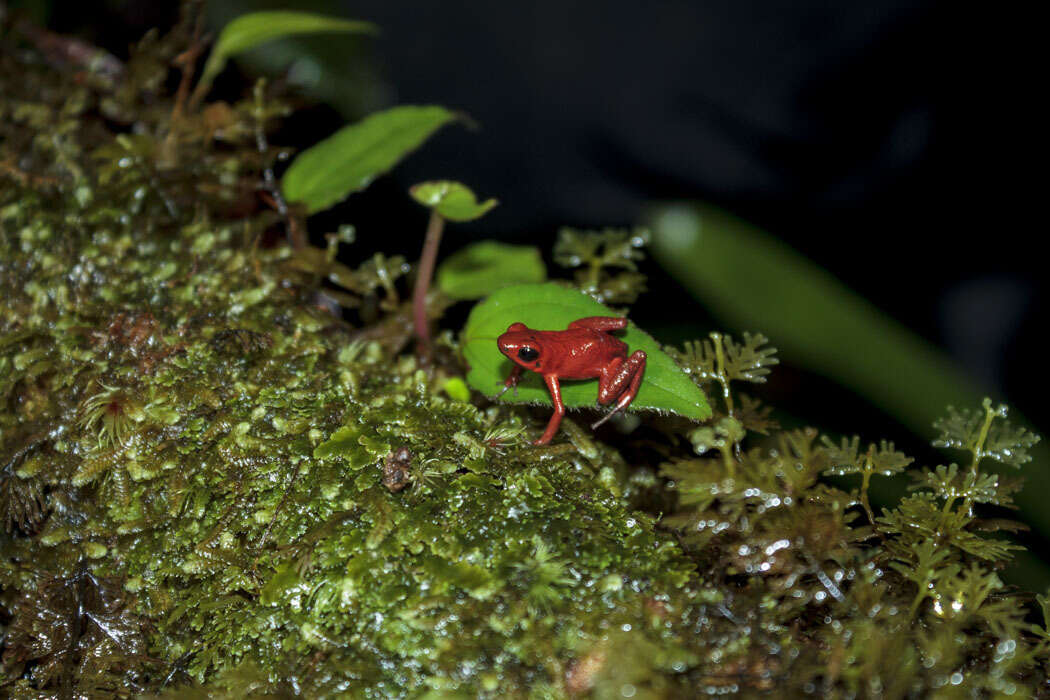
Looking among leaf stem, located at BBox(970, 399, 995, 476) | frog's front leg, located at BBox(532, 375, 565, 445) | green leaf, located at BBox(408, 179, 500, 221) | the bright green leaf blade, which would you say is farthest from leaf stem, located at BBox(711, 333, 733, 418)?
the bright green leaf blade

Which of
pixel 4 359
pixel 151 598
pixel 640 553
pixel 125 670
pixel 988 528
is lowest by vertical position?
pixel 125 670

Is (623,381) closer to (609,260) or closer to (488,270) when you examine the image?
(609,260)

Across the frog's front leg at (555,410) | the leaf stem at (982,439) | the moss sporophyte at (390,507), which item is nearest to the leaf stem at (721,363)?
the moss sporophyte at (390,507)

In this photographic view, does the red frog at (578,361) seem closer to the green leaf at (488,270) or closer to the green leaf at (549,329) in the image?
the green leaf at (549,329)

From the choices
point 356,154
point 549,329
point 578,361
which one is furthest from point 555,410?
point 356,154

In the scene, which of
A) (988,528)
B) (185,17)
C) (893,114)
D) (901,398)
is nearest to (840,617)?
(988,528)

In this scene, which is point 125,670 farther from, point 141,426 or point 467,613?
point 467,613
